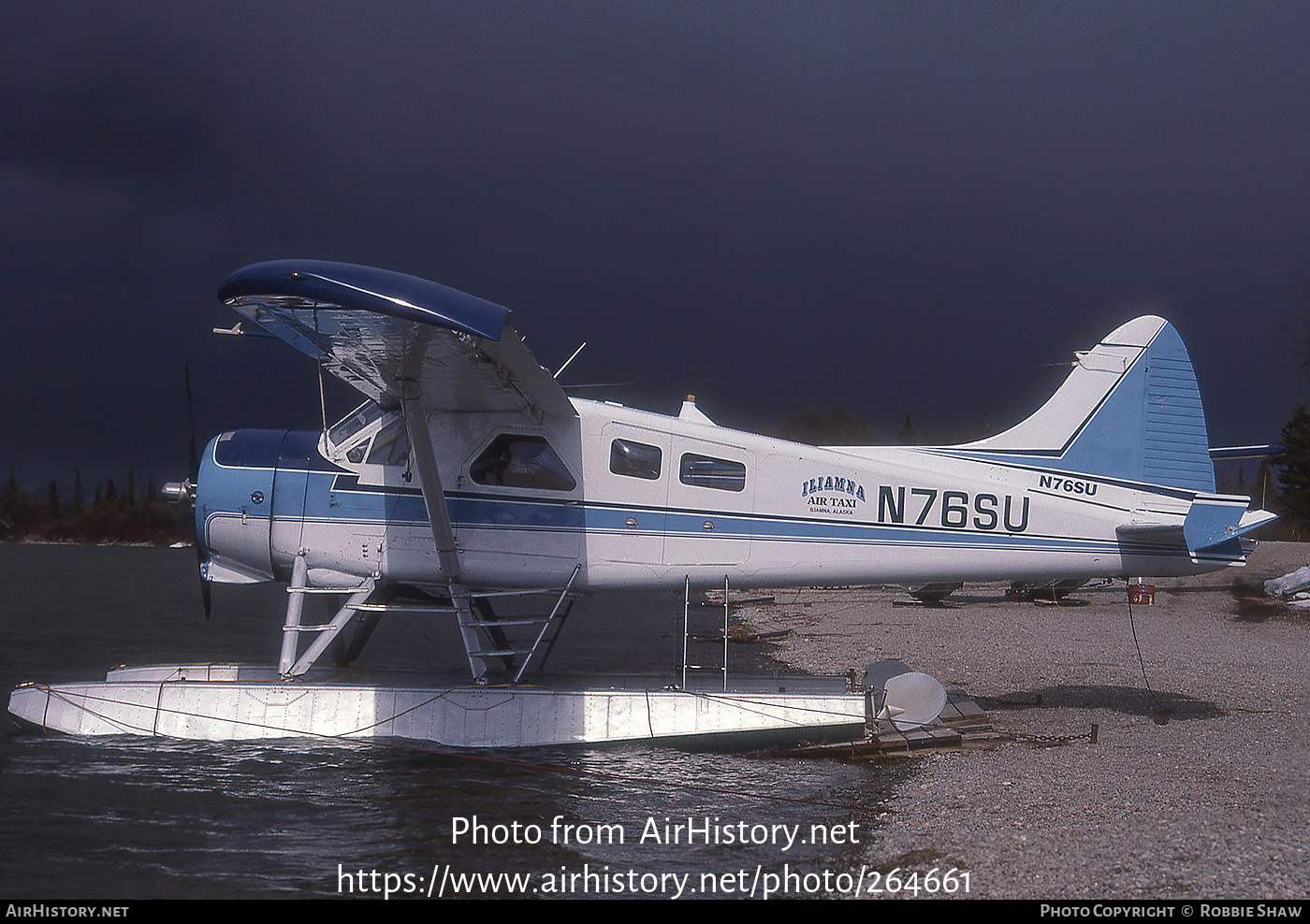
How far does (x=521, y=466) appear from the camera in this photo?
28.2 ft

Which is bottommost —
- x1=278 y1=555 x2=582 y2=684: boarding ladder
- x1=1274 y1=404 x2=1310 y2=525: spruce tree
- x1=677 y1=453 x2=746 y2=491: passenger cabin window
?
x1=278 y1=555 x2=582 y2=684: boarding ladder

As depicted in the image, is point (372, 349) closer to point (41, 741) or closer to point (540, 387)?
point (540, 387)

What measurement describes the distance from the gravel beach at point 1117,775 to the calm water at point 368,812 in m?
0.70

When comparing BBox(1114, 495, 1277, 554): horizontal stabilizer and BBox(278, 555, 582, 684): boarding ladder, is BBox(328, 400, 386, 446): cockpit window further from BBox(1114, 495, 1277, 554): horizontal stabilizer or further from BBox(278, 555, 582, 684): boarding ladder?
BBox(1114, 495, 1277, 554): horizontal stabilizer

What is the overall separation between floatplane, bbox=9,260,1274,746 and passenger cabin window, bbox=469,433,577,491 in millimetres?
19

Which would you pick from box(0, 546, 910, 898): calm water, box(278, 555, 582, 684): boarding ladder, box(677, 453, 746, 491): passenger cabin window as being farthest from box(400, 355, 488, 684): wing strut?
box(677, 453, 746, 491): passenger cabin window

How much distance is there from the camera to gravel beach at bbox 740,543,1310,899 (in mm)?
5008

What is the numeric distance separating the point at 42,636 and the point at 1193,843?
69.2 feet

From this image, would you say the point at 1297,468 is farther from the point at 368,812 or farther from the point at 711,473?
the point at 368,812

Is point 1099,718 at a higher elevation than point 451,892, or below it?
higher

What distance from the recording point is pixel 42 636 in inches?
761

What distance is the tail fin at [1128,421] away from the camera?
897 cm

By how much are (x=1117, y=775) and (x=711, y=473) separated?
401 cm

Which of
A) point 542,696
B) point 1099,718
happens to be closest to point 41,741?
point 542,696
